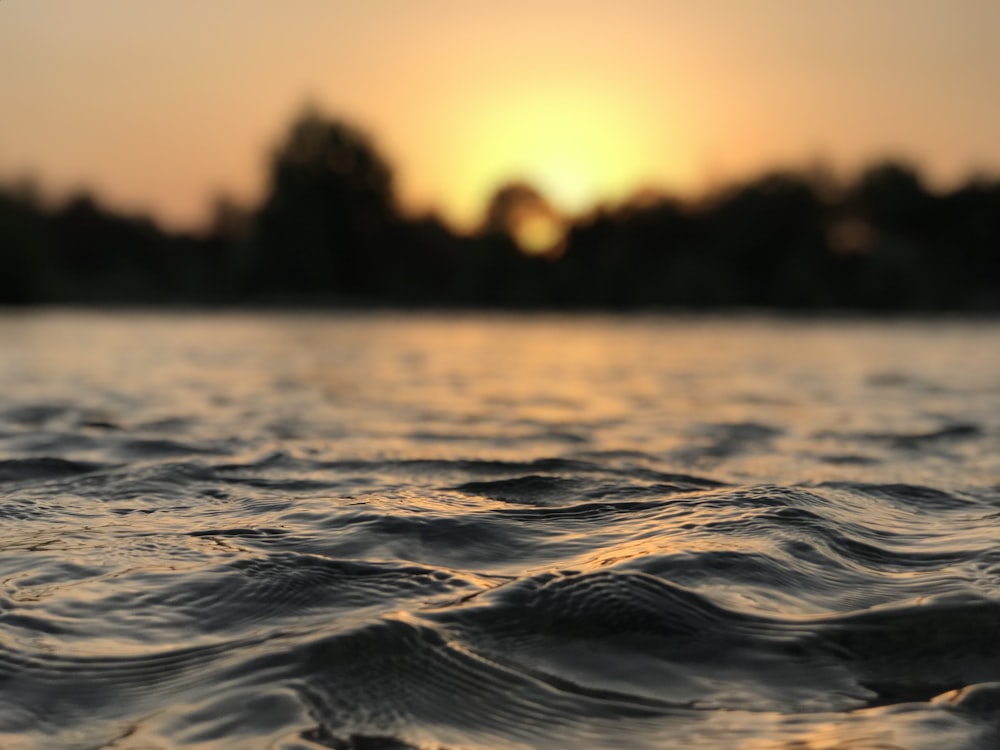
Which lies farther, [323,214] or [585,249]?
[585,249]

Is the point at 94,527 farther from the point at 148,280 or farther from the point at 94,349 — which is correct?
the point at 148,280

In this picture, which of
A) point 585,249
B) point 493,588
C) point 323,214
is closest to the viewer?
point 493,588

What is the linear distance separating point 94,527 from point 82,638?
1.58 metres

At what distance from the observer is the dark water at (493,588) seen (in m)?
2.61

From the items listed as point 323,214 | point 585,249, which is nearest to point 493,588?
point 323,214

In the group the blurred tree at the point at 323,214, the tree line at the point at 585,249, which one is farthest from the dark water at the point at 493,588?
the blurred tree at the point at 323,214

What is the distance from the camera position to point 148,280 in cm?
7794

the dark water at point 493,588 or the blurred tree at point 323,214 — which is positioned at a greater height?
the blurred tree at point 323,214

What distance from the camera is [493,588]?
3627 mm

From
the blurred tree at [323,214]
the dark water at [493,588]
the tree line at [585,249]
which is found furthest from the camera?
the tree line at [585,249]

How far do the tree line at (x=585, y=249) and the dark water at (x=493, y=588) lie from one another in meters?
70.1

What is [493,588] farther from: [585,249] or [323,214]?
[585,249]

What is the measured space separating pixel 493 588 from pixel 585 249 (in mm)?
85314

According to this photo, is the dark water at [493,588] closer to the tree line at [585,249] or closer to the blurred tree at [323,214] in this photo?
the tree line at [585,249]
